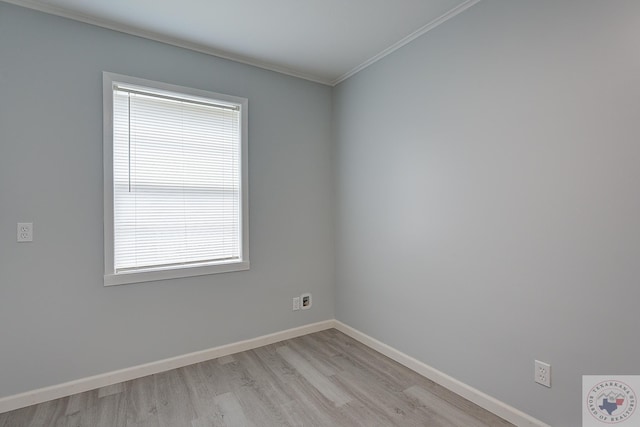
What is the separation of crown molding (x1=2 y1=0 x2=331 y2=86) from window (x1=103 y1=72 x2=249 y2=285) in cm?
34

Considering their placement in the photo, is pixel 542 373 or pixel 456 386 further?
pixel 456 386

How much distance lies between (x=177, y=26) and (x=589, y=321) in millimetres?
3094

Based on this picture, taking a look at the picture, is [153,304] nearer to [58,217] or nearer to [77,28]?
[58,217]

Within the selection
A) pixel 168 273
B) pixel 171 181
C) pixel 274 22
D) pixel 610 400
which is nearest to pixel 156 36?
pixel 274 22

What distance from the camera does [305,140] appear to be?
3.20m

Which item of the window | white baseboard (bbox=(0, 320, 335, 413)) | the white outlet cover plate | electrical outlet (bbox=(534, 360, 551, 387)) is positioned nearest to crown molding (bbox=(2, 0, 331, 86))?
the window

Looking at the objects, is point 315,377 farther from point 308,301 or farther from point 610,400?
point 610,400

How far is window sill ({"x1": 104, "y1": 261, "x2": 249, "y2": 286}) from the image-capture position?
231cm

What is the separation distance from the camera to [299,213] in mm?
3172

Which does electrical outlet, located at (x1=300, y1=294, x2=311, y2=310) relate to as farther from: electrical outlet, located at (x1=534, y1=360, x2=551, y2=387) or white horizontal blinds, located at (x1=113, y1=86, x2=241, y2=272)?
electrical outlet, located at (x1=534, y1=360, x2=551, y2=387)

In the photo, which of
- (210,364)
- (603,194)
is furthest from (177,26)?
(603,194)

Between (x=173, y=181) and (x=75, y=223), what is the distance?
0.70 metres

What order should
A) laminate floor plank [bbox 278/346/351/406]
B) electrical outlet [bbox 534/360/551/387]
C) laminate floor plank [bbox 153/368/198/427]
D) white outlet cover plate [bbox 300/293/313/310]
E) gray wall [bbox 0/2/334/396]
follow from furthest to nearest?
white outlet cover plate [bbox 300/293/313/310]
laminate floor plank [bbox 278/346/351/406]
gray wall [bbox 0/2/334/396]
laminate floor plank [bbox 153/368/198/427]
electrical outlet [bbox 534/360/551/387]

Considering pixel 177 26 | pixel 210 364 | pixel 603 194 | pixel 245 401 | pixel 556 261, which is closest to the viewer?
pixel 603 194
